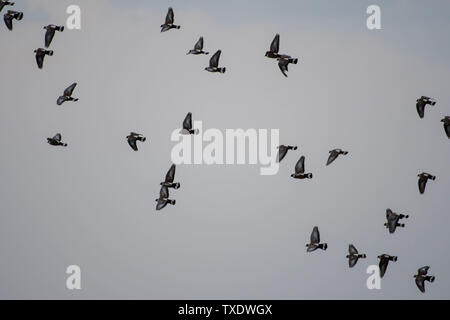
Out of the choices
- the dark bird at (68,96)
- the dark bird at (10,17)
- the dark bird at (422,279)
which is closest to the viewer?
the dark bird at (10,17)

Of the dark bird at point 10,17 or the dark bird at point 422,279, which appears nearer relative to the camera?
the dark bird at point 10,17

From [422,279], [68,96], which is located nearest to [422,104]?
[422,279]

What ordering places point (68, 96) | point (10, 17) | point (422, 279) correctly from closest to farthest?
point (10, 17)
point (68, 96)
point (422, 279)

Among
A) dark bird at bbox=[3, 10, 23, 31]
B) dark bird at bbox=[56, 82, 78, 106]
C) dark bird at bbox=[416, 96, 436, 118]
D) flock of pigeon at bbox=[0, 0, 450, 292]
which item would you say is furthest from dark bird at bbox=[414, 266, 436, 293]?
dark bird at bbox=[3, 10, 23, 31]

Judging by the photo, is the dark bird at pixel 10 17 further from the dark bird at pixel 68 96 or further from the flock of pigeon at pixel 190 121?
the dark bird at pixel 68 96

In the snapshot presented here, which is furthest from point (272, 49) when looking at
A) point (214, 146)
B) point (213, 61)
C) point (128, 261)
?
point (128, 261)

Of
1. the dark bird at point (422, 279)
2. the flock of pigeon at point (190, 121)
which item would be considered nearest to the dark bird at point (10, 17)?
the flock of pigeon at point (190, 121)

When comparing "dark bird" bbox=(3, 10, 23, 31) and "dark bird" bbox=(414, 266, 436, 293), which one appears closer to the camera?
"dark bird" bbox=(3, 10, 23, 31)

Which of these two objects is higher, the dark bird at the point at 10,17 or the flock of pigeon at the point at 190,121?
the dark bird at the point at 10,17

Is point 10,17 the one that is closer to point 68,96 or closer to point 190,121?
point 68,96

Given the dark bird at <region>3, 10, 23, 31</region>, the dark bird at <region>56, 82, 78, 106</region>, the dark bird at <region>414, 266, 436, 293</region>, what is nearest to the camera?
the dark bird at <region>3, 10, 23, 31</region>

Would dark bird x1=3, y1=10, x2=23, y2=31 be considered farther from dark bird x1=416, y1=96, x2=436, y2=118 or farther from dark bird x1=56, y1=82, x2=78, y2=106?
dark bird x1=416, y1=96, x2=436, y2=118
